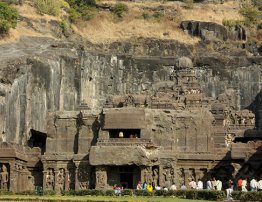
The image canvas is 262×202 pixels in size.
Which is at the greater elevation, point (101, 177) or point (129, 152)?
point (129, 152)

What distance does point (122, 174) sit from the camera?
6053 centimetres

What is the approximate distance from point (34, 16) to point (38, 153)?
40.3 metres

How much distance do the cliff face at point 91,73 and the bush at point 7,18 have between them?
3460 mm

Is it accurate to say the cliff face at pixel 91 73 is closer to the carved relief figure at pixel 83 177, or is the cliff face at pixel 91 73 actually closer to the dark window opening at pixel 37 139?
the dark window opening at pixel 37 139

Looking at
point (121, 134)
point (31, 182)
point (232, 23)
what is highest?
point (232, 23)

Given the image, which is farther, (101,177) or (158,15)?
(158,15)

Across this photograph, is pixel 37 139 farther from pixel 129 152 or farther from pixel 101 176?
pixel 129 152

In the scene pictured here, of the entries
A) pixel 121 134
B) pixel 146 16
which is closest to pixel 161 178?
pixel 121 134

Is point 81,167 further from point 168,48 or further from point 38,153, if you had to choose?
point 168,48

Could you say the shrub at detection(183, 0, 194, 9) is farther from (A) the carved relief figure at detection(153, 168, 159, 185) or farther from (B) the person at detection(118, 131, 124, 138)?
(A) the carved relief figure at detection(153, 168, 159, 185)

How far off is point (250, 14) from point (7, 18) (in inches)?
1739

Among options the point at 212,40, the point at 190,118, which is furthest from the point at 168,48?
the point at 190,118

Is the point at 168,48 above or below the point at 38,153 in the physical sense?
above

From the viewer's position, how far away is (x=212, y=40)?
10906 cm
